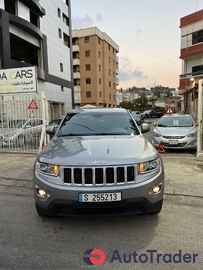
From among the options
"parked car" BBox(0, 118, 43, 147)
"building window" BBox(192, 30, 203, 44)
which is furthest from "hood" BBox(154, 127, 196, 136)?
"building window" BBox(192, 30, 203, 44)

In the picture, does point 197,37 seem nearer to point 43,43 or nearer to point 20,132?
point 43,43

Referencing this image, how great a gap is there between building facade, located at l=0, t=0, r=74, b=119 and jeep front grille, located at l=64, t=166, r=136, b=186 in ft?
54.4

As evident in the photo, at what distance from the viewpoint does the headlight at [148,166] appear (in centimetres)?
311

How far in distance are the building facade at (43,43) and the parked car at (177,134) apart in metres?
12.1

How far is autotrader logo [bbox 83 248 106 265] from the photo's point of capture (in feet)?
8.52

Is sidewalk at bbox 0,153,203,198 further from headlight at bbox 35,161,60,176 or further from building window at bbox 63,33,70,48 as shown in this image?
building window at bbox 63,33,70,48

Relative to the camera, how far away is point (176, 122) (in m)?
9.84

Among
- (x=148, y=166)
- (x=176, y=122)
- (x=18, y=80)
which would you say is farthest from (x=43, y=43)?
(x=148, y=166)

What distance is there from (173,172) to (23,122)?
543 centimetres

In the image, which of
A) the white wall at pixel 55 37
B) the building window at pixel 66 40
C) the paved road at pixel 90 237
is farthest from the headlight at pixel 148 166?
the building window at pixel 66 40

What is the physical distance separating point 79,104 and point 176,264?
4776cm

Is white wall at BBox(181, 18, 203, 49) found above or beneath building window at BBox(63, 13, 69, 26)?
beneath

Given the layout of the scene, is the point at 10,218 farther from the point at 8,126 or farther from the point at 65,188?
the point at 8,126

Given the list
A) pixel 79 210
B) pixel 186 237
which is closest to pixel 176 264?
pixel 186 237
